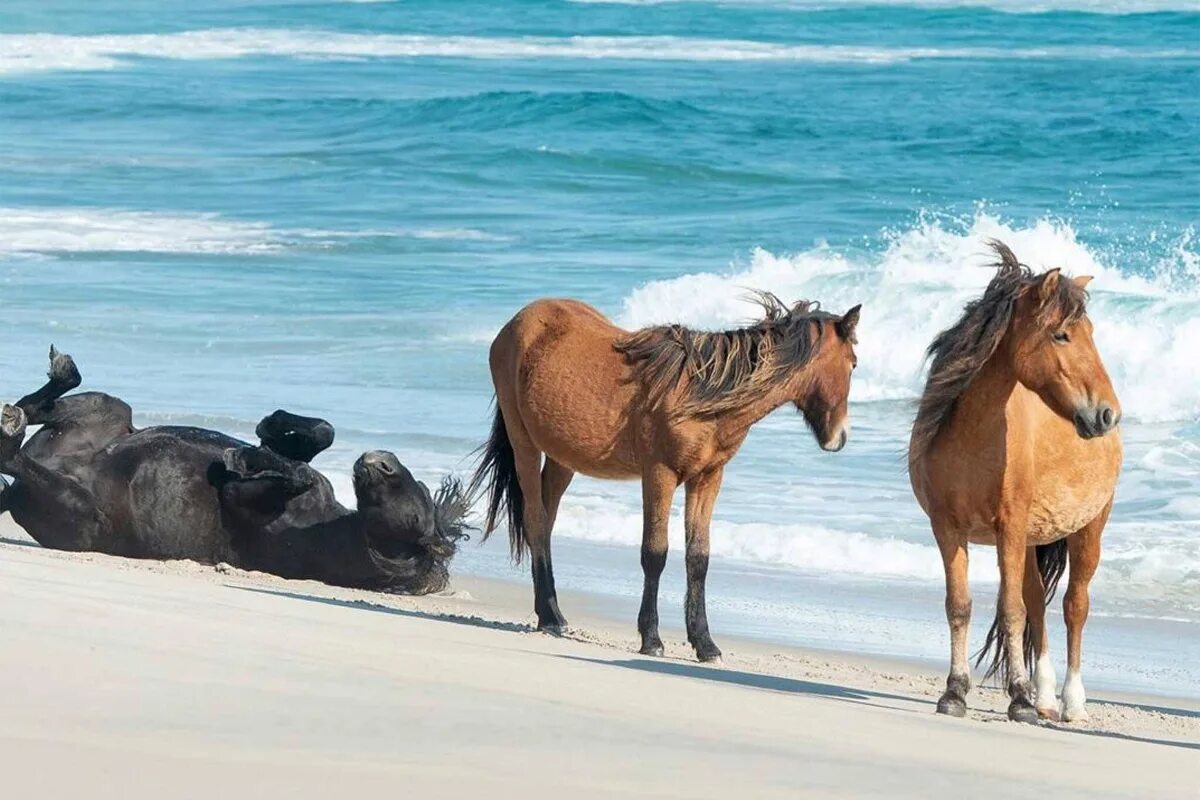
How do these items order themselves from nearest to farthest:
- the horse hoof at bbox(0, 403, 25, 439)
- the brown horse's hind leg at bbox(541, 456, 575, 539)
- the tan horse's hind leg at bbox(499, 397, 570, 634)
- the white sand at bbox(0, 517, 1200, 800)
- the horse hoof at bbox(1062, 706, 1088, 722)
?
the white sand at bbox(0, 517, 1200, 800) < the horse hoof at bbox(1062, 706, 1088, 722) < the tan horse's hind leg at bbox(499, 397, 570, 634) < the brown horse's hind leg at bbox(541, 456, 575, 539) < the horse hoof at bbox(0, 403, 25, 439)

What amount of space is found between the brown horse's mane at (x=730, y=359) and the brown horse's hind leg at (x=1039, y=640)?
103cm

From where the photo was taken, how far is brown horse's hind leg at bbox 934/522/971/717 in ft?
18.4

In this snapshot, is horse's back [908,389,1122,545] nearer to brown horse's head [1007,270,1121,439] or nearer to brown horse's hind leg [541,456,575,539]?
brown horse's head [1007,270,1121,439]

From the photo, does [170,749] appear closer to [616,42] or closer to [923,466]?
[923,466]

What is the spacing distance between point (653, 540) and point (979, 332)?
1.67 meters

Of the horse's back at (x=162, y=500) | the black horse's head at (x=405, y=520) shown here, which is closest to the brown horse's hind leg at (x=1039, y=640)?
the black horse's head at (x=405, y=520)

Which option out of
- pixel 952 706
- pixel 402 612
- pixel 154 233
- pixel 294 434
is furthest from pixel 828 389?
pixel 154 233

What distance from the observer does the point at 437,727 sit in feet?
13.0

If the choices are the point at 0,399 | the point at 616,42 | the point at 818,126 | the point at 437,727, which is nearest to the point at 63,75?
the point at 616,42

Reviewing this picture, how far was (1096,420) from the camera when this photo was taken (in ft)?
17.2

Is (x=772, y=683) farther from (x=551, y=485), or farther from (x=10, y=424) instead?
(x=10, y=424)

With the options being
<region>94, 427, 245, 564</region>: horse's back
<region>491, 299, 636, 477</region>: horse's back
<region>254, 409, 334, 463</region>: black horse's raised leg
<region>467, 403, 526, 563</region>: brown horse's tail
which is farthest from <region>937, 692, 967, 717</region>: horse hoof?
<region>94, 427, 245, 564</region>: horse's back

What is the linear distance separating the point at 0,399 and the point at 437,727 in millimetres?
8048

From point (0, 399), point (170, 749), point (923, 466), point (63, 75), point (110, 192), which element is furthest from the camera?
point (63, 75)
